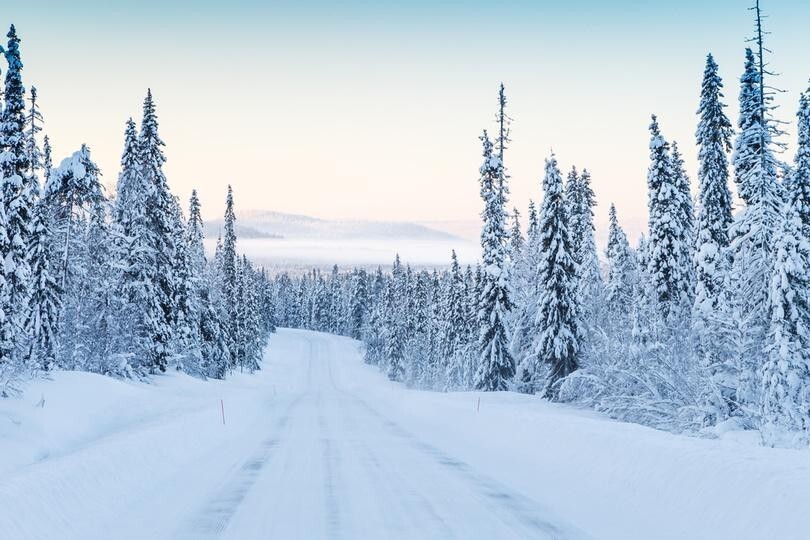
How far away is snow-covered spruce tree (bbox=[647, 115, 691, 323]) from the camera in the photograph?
115 feet

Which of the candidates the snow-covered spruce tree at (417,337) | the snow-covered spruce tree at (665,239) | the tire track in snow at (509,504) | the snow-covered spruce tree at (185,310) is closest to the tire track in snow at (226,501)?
the tire track in snow at (509,504)

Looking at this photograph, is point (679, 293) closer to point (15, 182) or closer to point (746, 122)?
point (746, 122)

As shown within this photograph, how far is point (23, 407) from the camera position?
1811cm

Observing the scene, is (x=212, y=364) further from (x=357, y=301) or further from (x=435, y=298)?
(x=357, y=301)

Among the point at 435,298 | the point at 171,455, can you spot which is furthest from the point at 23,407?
the point at 435,298

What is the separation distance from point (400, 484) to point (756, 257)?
18.7 m

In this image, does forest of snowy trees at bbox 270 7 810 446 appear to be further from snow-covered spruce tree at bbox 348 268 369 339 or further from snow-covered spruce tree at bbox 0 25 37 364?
snow-covered spruce tree at bbox 348 268 369 339

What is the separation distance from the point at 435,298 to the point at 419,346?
290 inches

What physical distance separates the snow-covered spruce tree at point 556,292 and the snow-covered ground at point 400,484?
1602cm

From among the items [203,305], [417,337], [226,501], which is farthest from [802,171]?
[417,337]

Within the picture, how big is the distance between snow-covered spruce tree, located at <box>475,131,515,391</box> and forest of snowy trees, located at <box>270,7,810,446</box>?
0.28 feet

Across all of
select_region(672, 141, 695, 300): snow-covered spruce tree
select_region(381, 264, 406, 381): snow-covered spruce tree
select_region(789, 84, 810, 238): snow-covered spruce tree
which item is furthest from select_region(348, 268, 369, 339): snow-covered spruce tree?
select_region(789, 84, 810, 238): snow-covered spruce tree

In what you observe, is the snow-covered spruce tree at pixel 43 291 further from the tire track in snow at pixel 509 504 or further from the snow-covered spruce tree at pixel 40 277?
the tire track in snow at pixel 509 504

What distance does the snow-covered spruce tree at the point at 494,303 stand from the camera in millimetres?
38719
